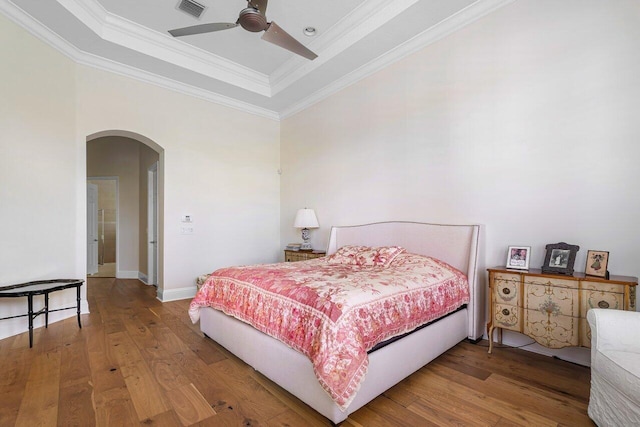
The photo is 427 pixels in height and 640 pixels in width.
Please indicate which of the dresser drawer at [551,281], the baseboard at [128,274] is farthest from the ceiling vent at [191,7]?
the baseboard at [128,274]

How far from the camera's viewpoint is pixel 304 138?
205 inches

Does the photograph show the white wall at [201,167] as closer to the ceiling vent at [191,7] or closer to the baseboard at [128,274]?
the ceiling vent at [191,7]

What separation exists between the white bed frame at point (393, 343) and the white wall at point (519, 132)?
0.77ft

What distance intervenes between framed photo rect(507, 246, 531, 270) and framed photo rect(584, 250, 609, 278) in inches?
15.0

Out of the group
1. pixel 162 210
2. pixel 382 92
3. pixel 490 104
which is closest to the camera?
pixel 490 104

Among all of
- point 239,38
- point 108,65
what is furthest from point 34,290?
point 239,38

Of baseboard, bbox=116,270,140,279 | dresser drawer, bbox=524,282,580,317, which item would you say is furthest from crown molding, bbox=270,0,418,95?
baseboard, bbox=116,270,140,279

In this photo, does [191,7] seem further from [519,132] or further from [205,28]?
[519,132]

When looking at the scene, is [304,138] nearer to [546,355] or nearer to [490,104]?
[490,104]

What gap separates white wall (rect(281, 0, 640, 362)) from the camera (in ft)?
7.45

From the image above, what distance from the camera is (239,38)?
12.6 ft

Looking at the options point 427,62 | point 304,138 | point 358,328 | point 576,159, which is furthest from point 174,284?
point 576,159

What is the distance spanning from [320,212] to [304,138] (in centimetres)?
135

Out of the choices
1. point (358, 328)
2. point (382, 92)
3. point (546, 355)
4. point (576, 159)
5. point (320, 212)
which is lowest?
point (546, 355)
